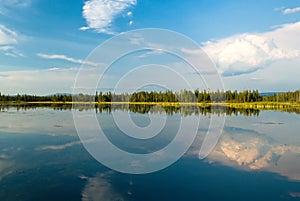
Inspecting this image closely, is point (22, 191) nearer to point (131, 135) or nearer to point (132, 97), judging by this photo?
point (131, 135)

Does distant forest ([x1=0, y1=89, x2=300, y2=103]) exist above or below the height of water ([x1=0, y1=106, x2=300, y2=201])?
above

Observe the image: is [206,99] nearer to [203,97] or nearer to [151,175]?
[203,97]

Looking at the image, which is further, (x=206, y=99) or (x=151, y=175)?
(x=206, y=99)

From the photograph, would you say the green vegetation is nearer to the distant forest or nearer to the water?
the distant forest

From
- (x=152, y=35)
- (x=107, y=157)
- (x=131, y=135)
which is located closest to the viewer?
(x=152, y=35)

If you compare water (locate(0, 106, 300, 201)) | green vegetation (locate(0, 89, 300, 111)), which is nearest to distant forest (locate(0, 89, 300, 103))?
green vegetation (locate(0, 89, 300, 111))

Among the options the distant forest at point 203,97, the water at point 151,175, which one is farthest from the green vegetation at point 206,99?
the water at point 151,175

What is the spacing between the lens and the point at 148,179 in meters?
Result: 7.94

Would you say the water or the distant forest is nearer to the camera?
the water

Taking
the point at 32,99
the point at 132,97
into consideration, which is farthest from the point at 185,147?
the point at 32,99

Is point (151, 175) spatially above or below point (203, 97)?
below

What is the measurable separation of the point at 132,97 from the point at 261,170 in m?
63.7

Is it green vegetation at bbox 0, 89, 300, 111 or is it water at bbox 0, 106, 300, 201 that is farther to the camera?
green vegetation at bbox 0, 89, 300, 111

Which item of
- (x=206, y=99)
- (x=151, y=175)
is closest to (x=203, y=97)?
(x=206, y=99)
